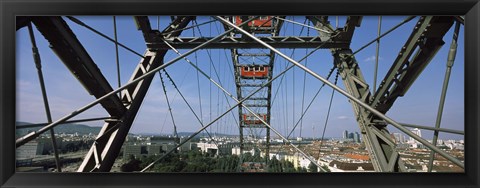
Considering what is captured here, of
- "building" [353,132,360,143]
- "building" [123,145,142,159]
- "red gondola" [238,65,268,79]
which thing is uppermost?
"red gondola" [238,65,268,79]

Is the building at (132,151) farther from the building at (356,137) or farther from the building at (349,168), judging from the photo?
the building at (356,137)

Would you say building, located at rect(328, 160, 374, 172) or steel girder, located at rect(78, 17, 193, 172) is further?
steel girder, located at rect(78, 17, 193, 172)

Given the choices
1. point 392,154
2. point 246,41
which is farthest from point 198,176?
Answer: point 246,41

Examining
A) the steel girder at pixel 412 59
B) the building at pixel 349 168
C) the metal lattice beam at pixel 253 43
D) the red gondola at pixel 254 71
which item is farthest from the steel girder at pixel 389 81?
the red gondola at pixel 254 71

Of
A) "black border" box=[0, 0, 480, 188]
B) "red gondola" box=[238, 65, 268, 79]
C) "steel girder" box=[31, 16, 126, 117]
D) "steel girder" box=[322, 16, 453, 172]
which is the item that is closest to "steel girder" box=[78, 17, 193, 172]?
"steel girder" box=[31, 16, 126, 117]

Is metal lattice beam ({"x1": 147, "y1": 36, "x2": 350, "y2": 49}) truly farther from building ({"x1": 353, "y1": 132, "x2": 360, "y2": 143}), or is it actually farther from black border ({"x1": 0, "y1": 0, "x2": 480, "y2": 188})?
black border ({"x1": 0, "y1": 0, "x2": 480, "y2": 188})
